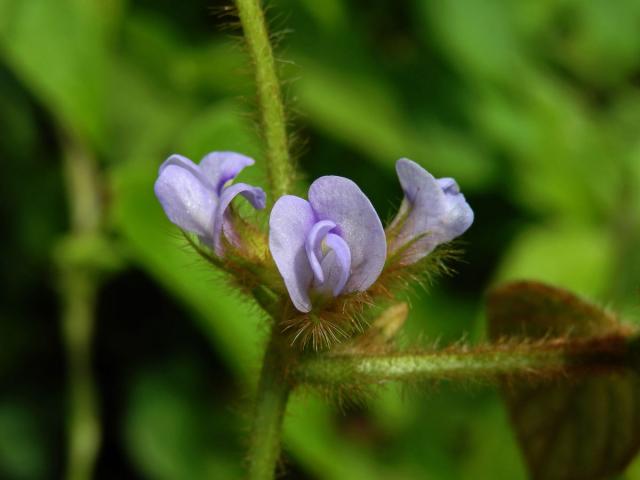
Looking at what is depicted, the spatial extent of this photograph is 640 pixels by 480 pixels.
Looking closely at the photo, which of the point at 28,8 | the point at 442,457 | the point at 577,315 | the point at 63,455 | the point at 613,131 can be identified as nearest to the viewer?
the point at 577,315

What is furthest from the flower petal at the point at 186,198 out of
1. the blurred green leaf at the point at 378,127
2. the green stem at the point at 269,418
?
the blurred green leaf at the point at 378,127

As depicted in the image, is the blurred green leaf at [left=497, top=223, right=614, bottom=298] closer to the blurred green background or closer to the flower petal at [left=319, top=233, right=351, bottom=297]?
the blurred green background

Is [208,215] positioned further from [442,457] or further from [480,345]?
[442,457]

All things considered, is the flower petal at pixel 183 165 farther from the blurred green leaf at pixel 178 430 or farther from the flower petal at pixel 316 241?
the blurred green leaf at pixel 178 430

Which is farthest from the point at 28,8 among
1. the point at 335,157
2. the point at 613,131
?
the point at 613,131

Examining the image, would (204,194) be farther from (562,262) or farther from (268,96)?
(562,262)

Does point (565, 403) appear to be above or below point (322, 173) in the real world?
above

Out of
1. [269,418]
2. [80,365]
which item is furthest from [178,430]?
[269,418]
